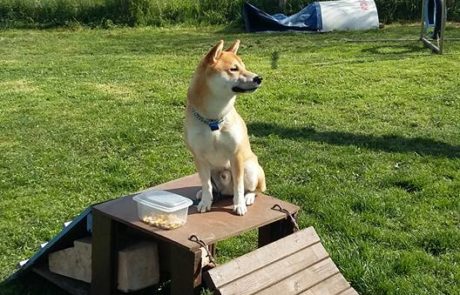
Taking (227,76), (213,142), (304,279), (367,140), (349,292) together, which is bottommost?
(367,140)

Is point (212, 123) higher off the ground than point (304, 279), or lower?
higher

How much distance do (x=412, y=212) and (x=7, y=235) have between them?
Answer: 8.93ft

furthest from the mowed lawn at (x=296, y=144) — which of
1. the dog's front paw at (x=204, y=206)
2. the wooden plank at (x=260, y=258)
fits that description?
the dog's front paw at (x=204, y=206)

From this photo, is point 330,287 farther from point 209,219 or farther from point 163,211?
point 163,211

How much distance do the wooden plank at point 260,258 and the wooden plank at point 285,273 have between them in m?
0.02

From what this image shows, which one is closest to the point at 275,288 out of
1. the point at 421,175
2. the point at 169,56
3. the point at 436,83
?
the point at 421,175

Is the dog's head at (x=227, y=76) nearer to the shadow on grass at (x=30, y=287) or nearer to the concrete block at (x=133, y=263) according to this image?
the concrete block at (x=133, y=263)

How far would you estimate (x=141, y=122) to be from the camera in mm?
6648

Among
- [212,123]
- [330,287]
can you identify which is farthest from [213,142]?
[330,287]

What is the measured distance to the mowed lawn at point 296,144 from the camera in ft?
13.3

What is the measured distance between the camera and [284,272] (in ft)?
9.91

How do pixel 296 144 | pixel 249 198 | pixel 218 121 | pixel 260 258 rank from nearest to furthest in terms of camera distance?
pixel 260 258
pixel 218 121
pixel 249 198
pixel 296 144

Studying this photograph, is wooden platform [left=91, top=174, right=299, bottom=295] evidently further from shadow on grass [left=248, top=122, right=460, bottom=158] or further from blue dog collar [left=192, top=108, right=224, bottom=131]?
shadow on grass [left=248, top=122, right=460, bottom=158]

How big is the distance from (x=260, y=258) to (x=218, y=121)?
27.3 inches
